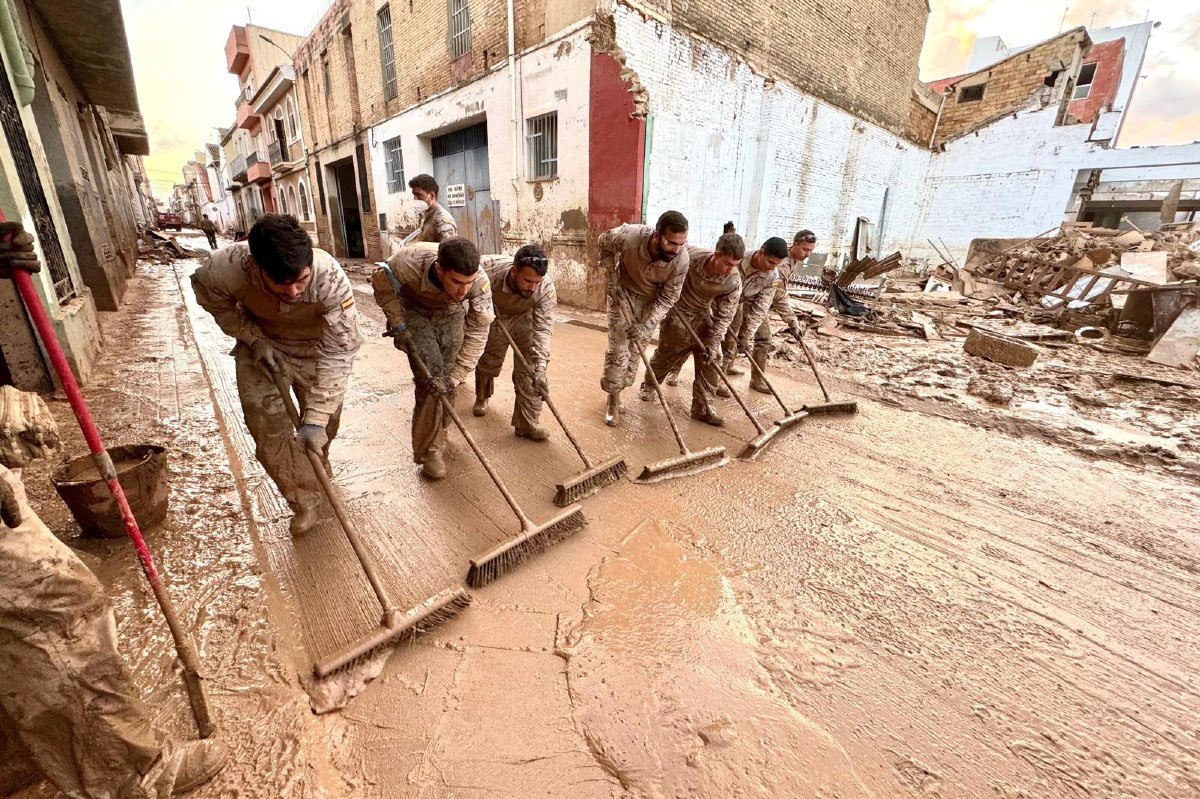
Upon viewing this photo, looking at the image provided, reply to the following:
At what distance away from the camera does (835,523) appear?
2.69 metres

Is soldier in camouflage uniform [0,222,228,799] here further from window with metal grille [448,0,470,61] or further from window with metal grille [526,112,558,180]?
window with metal grille [448,0,470,61]

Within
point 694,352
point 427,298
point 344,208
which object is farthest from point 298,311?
point 344,208

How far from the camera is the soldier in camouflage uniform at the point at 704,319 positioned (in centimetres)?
375

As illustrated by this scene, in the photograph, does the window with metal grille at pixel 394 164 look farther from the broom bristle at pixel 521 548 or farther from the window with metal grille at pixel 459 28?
the broom bristle at pixel 521 548

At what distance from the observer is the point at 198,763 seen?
1356 mm

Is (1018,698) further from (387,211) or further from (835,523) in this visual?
(387,211)

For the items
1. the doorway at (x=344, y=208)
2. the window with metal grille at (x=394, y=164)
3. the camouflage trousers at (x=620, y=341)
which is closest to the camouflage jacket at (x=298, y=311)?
the camouflage trousers at (x=620, y=341)

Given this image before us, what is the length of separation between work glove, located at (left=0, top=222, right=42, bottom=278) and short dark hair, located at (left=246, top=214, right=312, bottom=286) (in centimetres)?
61

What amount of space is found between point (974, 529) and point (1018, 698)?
115 cm

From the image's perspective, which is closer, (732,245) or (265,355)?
(265,355)

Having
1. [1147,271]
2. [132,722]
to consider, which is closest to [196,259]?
[132,722]

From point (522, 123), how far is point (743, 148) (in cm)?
399

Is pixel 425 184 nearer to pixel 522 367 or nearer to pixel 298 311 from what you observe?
pixel 522 367

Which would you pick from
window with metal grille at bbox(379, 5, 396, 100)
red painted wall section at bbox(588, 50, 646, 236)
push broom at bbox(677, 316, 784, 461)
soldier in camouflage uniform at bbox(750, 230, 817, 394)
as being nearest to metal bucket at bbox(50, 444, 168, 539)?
push broom at bbox(677, 316, 784, 461)
